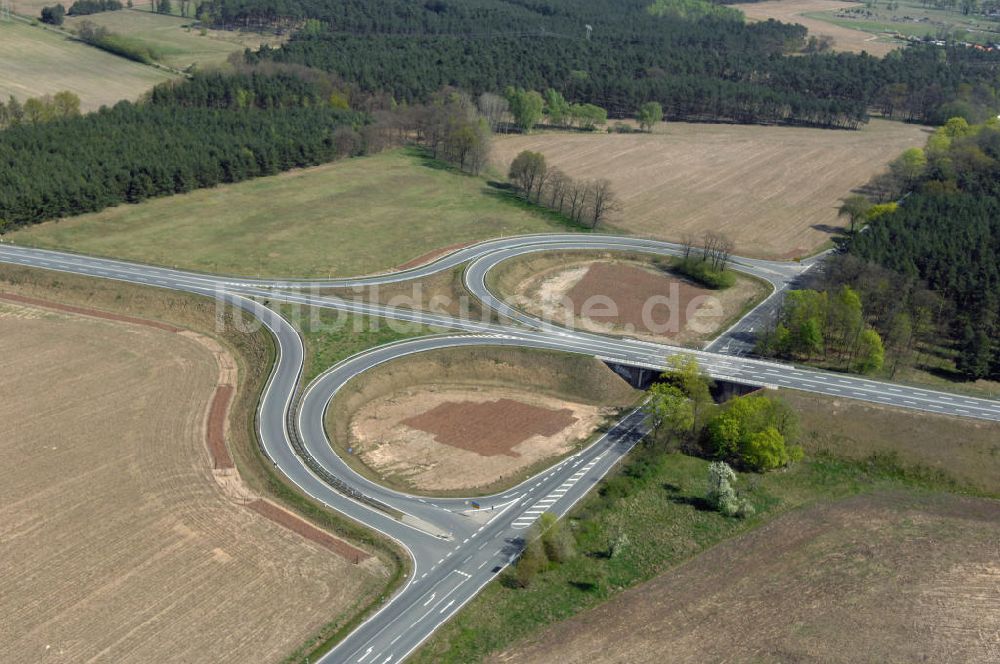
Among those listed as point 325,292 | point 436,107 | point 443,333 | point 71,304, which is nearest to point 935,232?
point 443,333

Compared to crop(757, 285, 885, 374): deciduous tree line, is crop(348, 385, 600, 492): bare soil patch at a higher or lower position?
lower

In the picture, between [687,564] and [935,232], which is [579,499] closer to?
[687,564]

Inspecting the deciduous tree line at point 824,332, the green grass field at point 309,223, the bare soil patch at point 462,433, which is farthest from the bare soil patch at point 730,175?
the bare soil patch at point 462,433

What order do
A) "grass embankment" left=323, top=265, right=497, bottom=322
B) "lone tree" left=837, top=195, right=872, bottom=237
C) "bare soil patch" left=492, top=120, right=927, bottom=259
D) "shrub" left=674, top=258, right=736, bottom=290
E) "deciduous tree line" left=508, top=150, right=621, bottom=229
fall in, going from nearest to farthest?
"grass embankment" left=323, top=265, right=497, bottom=322 < "shrub" left=674, top=258, right=736, bottom=290 < "lone tree" left=837, top=195, right=872, bottom=237 < "deciduous tree line" left=508, top=150, right=621, bottom=229 < "bare soil patch" left=492, top=120, right=927, bottom=259

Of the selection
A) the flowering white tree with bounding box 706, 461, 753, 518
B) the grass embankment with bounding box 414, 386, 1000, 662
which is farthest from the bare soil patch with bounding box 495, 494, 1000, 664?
the flowering white tree with bounding box 706, 461, 753, 518

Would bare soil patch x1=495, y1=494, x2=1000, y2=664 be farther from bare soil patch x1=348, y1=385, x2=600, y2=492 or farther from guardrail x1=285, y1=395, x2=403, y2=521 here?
bare soil patch x1=348, y1=385, x2=600, y2=492

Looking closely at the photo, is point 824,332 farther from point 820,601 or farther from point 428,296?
point 428,296
